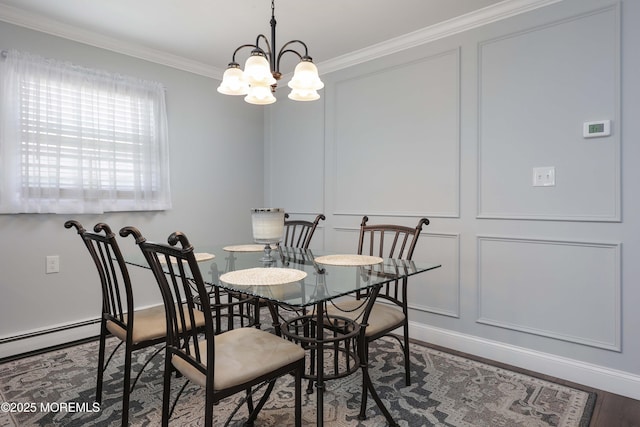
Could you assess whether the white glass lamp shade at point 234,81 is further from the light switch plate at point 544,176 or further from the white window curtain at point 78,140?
the light switch plate at point 544,176

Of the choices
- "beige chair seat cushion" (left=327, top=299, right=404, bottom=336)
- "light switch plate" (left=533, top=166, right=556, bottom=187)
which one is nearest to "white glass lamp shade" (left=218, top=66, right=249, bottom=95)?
"beige chair seat cushion" (left=327, top=299, right=404, bottom=336)

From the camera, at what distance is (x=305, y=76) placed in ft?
6.02

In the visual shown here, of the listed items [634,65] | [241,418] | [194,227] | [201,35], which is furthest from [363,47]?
[241,418]

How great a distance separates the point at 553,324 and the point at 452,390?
0.78 meters

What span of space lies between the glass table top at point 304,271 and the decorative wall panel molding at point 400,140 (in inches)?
37.1

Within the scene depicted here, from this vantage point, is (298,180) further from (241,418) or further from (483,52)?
(241,418)

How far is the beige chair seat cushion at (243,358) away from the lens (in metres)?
1.27

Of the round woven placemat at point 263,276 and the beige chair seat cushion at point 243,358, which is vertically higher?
the round woven placemat at point 263,276

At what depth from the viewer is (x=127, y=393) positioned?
163 cm

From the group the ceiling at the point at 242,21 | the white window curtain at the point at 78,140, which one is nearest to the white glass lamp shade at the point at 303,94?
the ceiling at the point at 242,21

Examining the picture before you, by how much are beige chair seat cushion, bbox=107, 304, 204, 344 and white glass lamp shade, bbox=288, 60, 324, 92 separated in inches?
51.4

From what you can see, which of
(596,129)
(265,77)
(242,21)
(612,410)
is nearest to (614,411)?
(612,410)

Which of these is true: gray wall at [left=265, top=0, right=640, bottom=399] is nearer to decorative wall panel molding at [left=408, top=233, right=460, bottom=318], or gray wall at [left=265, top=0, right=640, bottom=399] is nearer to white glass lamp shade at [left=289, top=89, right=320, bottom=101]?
decorative wall panel molding at [left=408, top=233, right=460, bottom=318]

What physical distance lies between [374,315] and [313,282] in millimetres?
619
